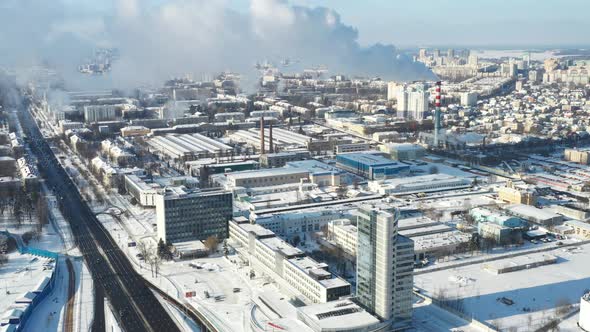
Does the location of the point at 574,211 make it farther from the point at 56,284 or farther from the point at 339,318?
the point at 56,284

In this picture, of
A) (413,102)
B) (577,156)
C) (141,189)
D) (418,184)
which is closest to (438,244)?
(418,184)

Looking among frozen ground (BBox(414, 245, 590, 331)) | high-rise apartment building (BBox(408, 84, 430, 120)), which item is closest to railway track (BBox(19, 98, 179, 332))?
frozen ground (BBox(414, 245, 590, 331))

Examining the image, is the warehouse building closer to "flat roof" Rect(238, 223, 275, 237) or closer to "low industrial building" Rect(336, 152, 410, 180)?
"low industrial building" Rect(336, 152, 410, 180)

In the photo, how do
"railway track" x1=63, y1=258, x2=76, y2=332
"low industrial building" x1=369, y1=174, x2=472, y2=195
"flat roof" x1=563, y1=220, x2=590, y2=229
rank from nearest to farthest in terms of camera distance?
"railway track" x1=63, y1=258, x2=76, y2=332 → "flat roof" x1=563, y1=220, x2=590, y2=229 → "low industrial building" x1=369, y1=174, x2=472, y2=195

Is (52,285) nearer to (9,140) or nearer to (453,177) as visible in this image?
(453,177)

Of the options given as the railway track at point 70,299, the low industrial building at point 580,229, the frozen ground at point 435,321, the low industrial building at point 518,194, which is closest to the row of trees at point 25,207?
the railway track at point 70,299

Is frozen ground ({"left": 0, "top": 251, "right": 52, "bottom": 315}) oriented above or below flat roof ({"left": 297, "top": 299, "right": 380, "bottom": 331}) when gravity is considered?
below
